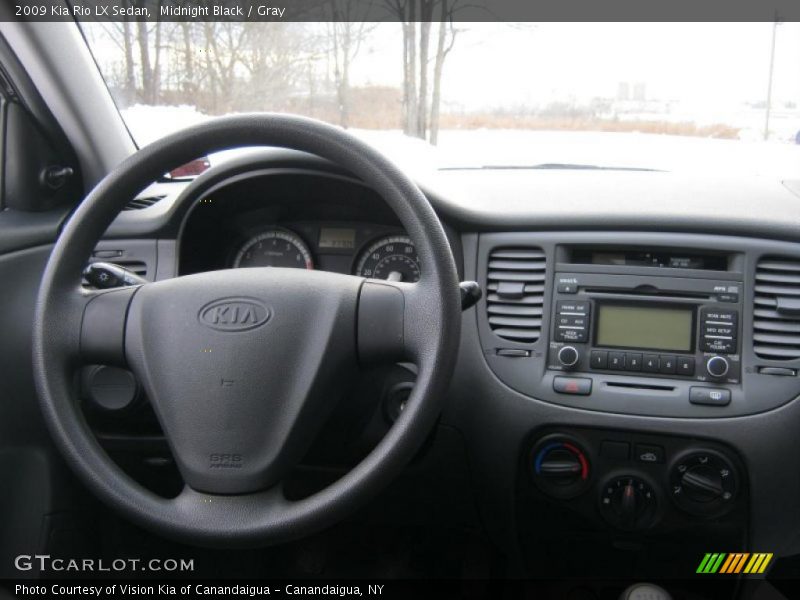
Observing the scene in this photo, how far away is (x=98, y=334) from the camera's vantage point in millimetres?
1562

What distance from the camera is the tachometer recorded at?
7.36 feet

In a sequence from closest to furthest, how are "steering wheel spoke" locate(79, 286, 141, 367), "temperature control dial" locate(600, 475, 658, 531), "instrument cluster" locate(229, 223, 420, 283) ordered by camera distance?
"steering wheel spoke" locate(79, 286, 141, 367)
"temperature control dial" locate(600, 475, 658, 531)
"instrument cluster" locate(229, 223, 420, 283)

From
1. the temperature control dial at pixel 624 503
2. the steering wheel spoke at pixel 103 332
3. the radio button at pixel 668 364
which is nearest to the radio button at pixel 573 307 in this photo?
the radio button at pixel 668 364

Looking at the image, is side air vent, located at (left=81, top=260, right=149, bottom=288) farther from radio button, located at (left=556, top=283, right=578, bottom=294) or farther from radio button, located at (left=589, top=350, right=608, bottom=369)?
radio button, located at (left=589, top=350, right=608, bottom=369)

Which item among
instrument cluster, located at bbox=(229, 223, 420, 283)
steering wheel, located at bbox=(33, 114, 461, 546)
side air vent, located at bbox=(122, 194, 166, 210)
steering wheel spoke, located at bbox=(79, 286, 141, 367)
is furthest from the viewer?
side air vent, located at bbox=(122, 194, 166, 210)

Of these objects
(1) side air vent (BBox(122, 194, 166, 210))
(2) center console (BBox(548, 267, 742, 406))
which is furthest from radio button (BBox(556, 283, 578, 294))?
(1) side air vent (BBox(122, 194, 166, 210))

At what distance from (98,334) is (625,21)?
1.61 metres

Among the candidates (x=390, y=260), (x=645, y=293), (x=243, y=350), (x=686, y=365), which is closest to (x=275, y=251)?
(x=390, y=260)

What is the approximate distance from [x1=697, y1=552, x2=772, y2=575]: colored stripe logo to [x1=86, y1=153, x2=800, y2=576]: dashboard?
0.11 feet

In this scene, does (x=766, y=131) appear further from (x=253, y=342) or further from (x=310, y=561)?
(x=310, y=561)

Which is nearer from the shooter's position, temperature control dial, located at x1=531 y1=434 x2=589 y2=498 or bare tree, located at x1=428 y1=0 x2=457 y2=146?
temperature control dial, located at x1=531 y1=434 x2=589 y2=498

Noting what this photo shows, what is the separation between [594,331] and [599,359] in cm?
7

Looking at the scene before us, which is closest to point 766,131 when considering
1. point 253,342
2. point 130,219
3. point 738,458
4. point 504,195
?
point 504,195

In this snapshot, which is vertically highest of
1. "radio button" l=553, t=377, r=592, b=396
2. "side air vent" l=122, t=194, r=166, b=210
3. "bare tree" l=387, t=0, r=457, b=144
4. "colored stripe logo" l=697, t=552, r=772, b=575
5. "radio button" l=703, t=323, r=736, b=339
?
"bare tree" l=387, t=0, r=457, b=144
